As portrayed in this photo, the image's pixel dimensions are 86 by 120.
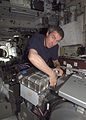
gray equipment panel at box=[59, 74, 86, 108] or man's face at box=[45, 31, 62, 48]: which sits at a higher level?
man's face at box=[45, 31, 62, 48]

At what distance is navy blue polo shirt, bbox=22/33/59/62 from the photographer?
161 cm

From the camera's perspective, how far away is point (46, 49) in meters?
1.77

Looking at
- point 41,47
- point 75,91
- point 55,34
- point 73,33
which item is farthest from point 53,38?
point 73,33

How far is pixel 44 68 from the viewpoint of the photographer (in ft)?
4.42

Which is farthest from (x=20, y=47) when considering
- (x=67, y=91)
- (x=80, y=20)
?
(x=67, y=91)

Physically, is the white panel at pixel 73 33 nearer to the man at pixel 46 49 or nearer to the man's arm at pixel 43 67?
the man at pixel 46 49

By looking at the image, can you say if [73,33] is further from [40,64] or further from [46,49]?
[40,64]

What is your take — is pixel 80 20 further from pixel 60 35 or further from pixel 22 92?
pixel 22 92

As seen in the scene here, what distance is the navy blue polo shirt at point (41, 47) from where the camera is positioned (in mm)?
1609

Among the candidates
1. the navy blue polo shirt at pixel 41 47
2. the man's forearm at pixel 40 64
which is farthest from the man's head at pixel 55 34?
the man's forearm at pixel 40 64

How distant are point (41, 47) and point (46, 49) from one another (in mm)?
98

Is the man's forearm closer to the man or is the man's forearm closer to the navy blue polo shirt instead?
the man

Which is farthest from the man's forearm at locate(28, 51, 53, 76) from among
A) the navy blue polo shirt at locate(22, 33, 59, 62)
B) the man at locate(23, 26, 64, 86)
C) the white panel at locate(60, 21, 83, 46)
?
the white panel at locate(60, 21, 83, 46)

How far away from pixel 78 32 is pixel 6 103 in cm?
174
